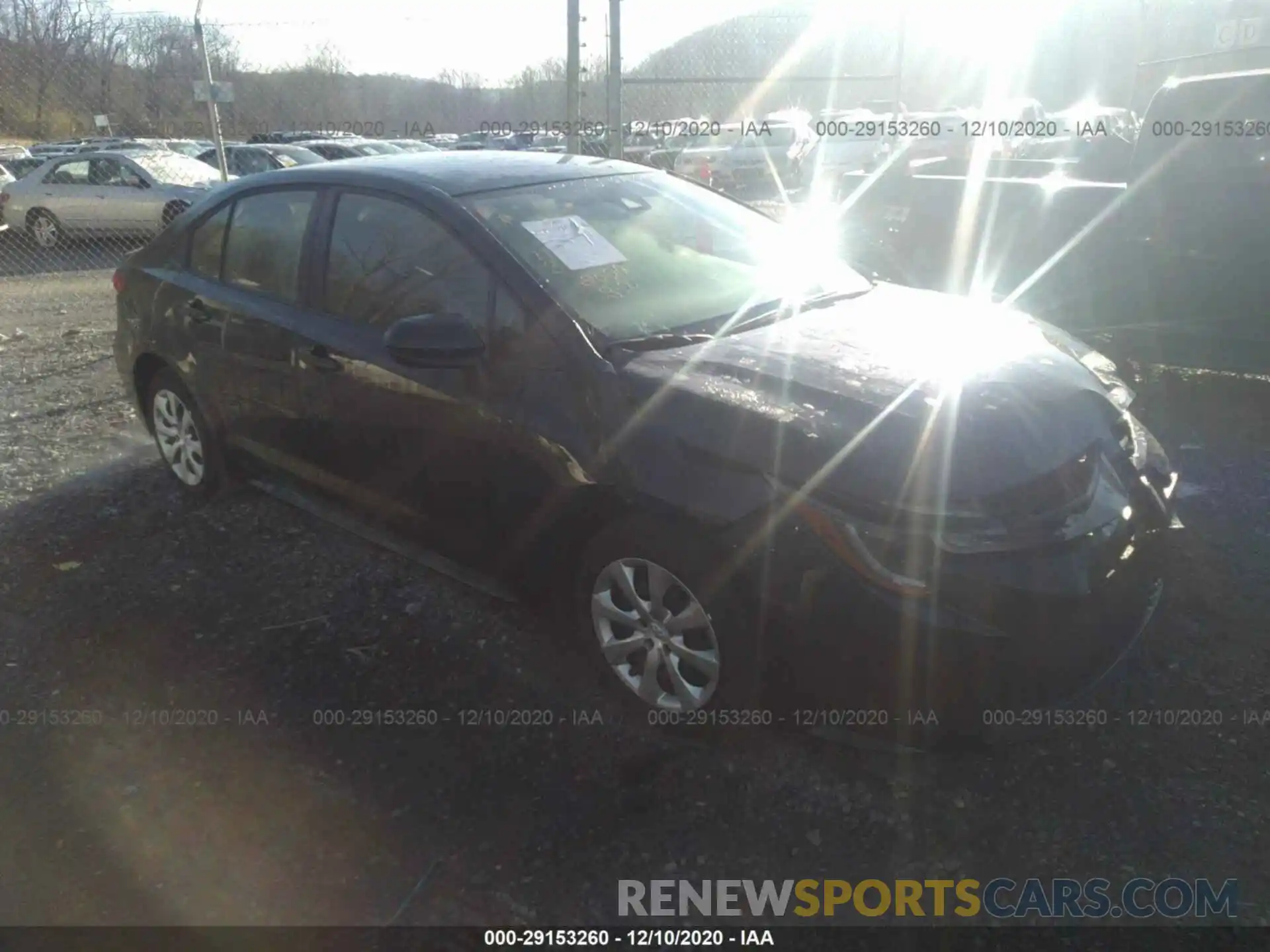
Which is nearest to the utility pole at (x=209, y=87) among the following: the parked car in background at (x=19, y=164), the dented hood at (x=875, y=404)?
the dented hood at (x=875, y=404)

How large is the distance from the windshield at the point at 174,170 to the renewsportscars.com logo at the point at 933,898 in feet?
48.0

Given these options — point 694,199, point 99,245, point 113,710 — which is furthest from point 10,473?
point 99,245

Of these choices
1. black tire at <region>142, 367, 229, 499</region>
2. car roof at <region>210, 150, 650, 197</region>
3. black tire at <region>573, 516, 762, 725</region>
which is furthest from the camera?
black tire at <region>142, 367, 229, 499</region>

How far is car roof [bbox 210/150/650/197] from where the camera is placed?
3.68 m

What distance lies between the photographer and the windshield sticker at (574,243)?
3387 mm

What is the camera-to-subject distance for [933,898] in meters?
2.45

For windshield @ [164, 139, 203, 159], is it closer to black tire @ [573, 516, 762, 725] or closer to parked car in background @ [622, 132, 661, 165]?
parked car in background @ [622, 132, 661, 165]

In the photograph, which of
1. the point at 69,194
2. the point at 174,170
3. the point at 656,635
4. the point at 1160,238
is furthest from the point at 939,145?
the point at 69,194

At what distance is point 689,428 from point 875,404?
525mm

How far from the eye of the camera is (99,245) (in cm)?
1580

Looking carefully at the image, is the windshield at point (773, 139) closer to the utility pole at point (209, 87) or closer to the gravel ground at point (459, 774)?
the utility pole at point (209, 87)

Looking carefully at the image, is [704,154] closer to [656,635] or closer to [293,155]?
[293,155]

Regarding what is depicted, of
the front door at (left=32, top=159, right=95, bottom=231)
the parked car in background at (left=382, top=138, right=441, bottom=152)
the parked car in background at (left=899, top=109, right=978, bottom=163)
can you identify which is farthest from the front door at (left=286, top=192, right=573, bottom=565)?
the parked car in background at (left=382, top=138, right=441, bottom=152)

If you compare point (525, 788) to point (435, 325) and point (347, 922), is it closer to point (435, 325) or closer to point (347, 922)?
point (347, 922)
